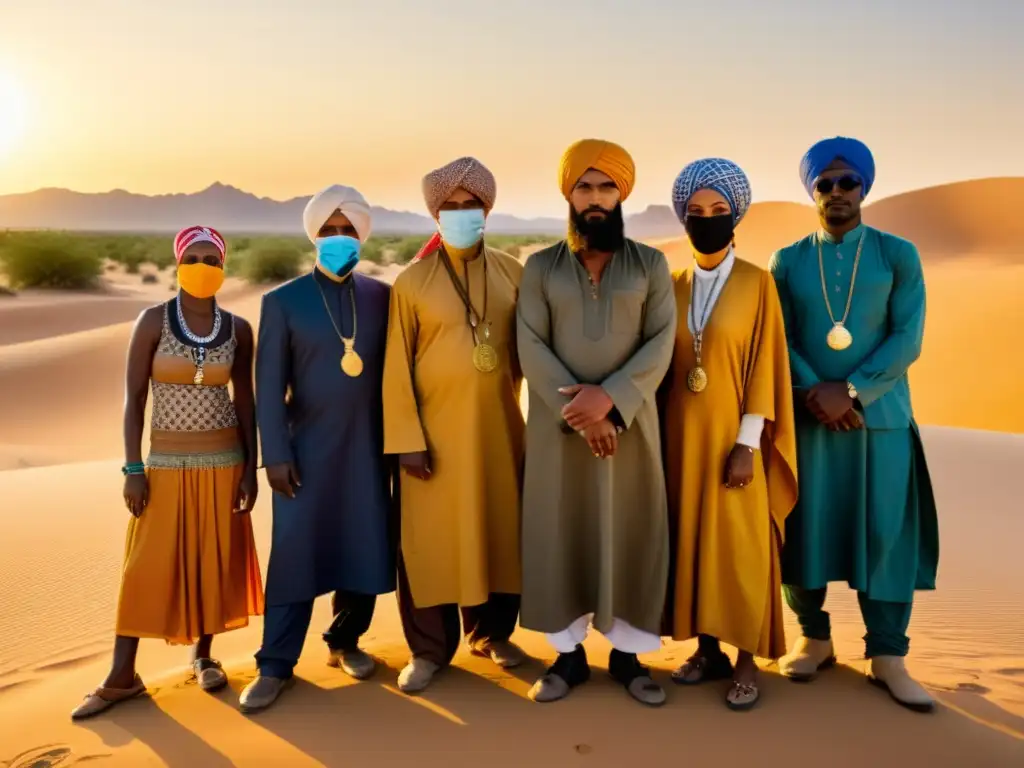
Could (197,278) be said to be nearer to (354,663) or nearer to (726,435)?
(354,663)

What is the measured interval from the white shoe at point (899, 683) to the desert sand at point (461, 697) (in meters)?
0.06

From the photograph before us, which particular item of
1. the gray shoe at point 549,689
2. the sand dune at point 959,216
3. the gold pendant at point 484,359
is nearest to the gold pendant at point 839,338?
the gold pendant at point 484,359

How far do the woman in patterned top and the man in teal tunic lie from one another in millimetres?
2782

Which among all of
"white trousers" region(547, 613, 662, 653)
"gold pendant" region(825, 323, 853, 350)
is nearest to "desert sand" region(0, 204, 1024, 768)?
"white trousers" region(547, 613, 662, 653)

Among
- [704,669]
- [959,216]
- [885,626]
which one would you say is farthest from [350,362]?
[959,216]

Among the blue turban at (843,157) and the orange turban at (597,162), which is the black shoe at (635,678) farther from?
the blue turban at (843,157)

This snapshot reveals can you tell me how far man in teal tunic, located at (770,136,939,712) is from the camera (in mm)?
4227

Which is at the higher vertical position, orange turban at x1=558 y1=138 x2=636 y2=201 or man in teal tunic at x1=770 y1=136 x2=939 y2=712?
orange turban at x1=558 y1=138 x2=636 y2=201

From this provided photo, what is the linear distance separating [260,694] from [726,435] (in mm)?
A: 2532

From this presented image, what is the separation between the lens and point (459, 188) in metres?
4.23

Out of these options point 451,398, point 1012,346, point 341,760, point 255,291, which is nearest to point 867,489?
point 451,398

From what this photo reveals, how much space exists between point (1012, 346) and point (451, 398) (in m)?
18.3

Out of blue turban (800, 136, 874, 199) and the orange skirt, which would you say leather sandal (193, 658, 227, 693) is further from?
blue turban (800, 136, 874, 199)

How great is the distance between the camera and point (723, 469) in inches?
159
